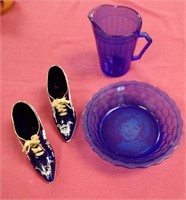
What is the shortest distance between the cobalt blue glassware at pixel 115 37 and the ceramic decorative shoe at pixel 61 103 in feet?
0.40

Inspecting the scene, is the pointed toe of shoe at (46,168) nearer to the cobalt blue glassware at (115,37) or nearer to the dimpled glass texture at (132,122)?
the dimpled glass texture at (132,122)

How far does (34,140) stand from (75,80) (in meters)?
0.21

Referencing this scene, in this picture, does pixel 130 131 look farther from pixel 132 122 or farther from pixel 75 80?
pixel 75 80

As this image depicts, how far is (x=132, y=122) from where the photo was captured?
1.99ft

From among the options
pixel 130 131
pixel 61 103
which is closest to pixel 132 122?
pixel 130 131

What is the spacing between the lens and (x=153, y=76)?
2.27ft

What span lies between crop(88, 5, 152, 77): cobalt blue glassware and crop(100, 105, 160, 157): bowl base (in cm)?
12

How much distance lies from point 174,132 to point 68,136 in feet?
0.72

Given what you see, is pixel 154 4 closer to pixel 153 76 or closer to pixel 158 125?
pixel 153 76

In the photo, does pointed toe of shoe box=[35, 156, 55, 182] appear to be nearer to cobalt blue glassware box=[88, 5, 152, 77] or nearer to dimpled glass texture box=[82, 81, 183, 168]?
dimpled glass texture box=[82, 81, 183, 168]

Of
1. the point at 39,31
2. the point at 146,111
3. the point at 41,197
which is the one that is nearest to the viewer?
the point at 41,197

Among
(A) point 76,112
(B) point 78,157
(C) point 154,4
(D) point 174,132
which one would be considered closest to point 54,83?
(A) point 76,112

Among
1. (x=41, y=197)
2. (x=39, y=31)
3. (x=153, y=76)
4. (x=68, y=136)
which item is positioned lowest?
(x=41, y=197)

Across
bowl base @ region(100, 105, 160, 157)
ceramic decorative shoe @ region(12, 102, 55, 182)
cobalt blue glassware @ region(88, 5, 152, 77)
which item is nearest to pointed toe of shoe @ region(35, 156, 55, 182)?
ceramic decorative shoe @ region(12, 102, 55, 182)
